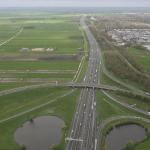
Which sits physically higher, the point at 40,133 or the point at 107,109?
the point at 107,109

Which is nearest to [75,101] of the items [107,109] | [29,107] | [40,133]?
[107,109]

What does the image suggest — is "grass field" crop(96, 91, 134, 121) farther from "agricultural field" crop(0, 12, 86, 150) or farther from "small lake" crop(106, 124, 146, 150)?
"agricultural field" crop(0, 12, 86, 150)

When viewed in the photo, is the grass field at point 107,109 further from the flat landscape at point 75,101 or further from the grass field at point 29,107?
the grass field at point 29,107

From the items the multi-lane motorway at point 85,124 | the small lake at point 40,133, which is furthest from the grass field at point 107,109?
the small lake at point 40,133

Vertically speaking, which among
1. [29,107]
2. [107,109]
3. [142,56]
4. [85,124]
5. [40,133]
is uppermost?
[142,56]

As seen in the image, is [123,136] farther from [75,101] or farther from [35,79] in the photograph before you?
[35,79]

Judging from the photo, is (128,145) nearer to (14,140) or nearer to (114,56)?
(14,140)
